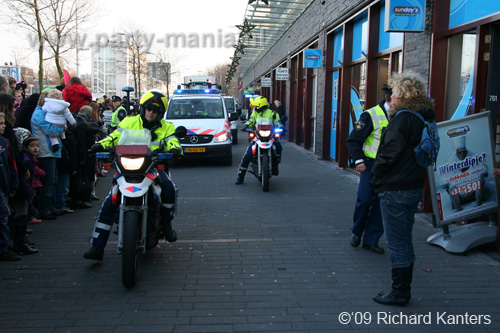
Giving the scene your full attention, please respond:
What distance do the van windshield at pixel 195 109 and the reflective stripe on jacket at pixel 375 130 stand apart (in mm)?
8971

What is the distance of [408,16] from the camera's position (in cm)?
742

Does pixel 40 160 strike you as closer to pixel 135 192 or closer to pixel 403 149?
pixel 135 192

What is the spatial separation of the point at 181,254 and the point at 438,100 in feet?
14.8

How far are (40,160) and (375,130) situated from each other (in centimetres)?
466

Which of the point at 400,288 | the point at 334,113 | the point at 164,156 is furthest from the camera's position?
the point at 334,113

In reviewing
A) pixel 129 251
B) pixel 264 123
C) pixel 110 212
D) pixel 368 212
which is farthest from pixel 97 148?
pixel 264 123

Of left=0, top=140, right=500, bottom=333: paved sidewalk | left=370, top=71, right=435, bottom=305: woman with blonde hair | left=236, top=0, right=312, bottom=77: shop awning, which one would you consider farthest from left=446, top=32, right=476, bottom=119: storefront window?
left=236, top=0, right=312, bottom=77: shop awning

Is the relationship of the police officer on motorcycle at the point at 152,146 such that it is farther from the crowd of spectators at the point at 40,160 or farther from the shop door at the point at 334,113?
the shop door at the point at 334,113

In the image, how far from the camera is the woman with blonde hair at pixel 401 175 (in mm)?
3883

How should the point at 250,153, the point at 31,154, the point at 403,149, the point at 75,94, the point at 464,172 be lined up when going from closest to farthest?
the point at 403,149
the point at 464,172
the point at 31,154
the point at 75,94
the point at 250,153

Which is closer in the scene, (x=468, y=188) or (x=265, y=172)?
(x=468, y=188)

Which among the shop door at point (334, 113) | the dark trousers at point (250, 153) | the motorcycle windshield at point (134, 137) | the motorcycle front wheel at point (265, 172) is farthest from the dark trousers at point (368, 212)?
the shop door at point (334, 113)

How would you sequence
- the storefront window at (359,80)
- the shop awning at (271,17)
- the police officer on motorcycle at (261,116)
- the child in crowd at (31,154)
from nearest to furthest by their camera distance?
the child in crowd at (31,154) → the police officer on motorcycle at (261,116) → the storefront window at (359,80) → the shop awning at (271,17)

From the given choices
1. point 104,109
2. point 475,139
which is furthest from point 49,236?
point 104,109
